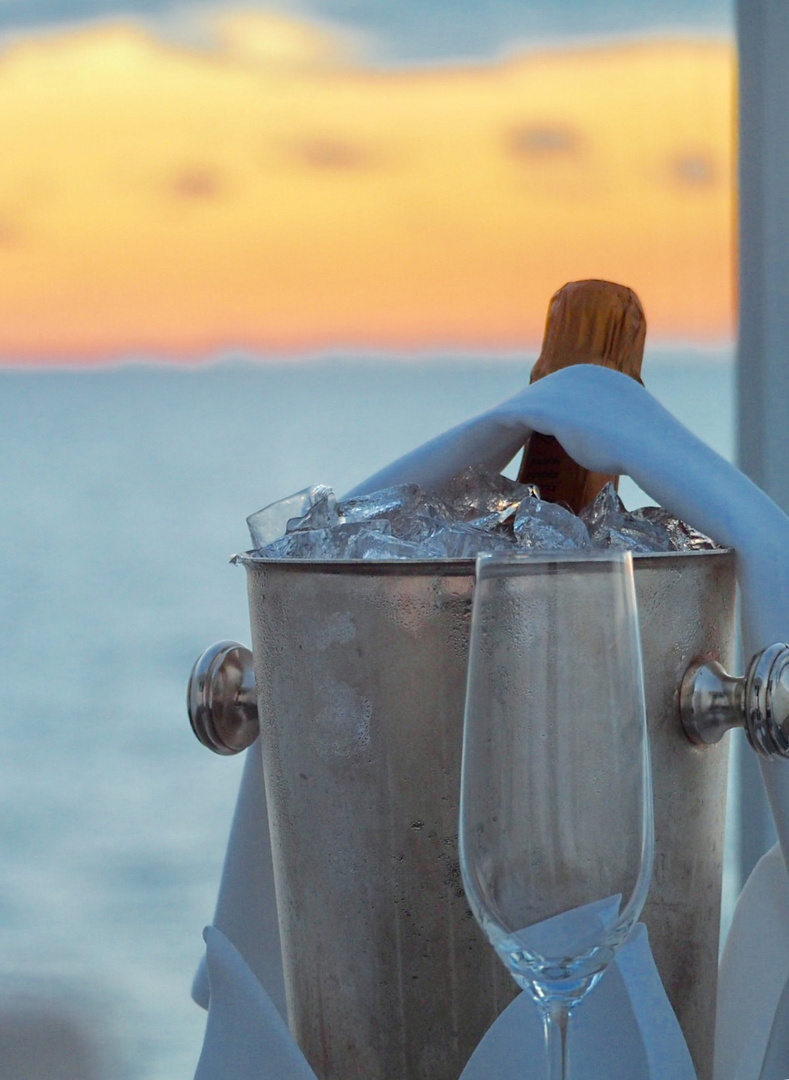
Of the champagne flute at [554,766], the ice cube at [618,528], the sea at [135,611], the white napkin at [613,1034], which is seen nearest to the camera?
the champagne flute at [554,766]

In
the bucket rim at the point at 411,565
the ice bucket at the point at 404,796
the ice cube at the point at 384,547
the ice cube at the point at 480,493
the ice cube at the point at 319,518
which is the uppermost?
the ice cube at the point at 480,493

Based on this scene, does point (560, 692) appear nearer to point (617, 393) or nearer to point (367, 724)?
point (367, 724)

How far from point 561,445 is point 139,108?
190 centimetres

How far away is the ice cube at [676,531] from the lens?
69 cm

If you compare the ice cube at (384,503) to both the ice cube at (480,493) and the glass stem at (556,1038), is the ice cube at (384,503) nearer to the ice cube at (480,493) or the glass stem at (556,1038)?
the ice cube at (480,493)

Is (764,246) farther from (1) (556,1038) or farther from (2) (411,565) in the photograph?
(1) (556,1038)

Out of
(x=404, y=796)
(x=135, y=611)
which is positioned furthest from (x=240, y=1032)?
(x=135, y=611)

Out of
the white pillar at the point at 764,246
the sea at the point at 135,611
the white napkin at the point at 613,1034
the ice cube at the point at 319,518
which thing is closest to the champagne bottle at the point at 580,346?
the ice cube at the point at 319,518

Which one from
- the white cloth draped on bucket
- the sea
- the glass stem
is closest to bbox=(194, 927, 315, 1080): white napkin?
the white cloth draped on bucket

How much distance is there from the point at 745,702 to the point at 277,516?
31 centimetres

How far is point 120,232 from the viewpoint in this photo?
244cm

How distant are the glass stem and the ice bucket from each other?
0.15 m

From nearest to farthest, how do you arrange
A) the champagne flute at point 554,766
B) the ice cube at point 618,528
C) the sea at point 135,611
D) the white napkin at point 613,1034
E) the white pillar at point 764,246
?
the champagne flute at point 554,766
the white napkin at point 613,1034
the ice cube at point 618,528
the white pillar at point 764,246
the sea at point 135,611

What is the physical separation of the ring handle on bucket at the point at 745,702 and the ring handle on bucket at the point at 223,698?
276mm
